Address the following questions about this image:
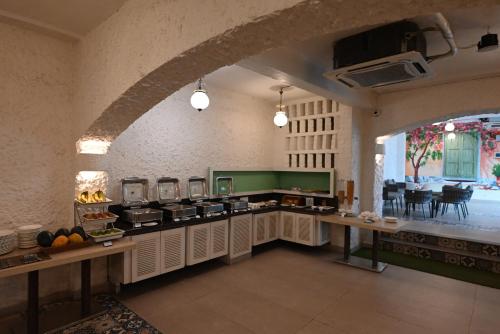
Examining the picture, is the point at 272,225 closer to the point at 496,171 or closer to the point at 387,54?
the point at 387,54

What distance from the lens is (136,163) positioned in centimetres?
388

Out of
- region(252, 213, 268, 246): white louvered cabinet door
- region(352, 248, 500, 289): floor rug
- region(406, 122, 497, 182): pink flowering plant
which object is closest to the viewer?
region(352, 248, 500, 289): floor rug

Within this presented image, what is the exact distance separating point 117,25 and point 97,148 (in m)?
1.44

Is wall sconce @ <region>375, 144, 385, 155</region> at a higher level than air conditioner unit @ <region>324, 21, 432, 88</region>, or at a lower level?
lower

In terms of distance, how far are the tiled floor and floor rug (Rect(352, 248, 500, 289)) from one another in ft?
0.84

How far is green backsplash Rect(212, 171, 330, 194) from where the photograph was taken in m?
5.28

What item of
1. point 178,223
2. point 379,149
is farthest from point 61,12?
point 379,149

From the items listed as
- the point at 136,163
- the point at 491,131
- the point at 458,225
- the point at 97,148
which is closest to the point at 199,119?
the point at 136,163

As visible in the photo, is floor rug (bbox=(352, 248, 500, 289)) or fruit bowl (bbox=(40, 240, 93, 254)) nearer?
fruit bowl (bbox=(40, 240, 93, 254))

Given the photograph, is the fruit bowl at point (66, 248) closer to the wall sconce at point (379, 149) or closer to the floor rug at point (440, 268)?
the floor rug at point (440, 268)

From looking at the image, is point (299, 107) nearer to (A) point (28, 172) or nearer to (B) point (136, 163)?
(B) point (136, 163)

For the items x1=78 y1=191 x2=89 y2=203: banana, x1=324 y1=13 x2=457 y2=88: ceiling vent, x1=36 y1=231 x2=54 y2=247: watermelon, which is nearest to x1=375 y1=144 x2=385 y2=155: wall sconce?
x1=324 y1=13 x2=457 y2=88: ceiling vent

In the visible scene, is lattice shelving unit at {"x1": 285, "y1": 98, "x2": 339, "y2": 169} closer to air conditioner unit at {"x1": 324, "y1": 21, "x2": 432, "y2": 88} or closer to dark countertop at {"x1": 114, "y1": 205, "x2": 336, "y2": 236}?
dark countertop at {"x1": 114, "y1": 205, "x2": 336, "y2": 236}

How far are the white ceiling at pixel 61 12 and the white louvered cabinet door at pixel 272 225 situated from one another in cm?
390
